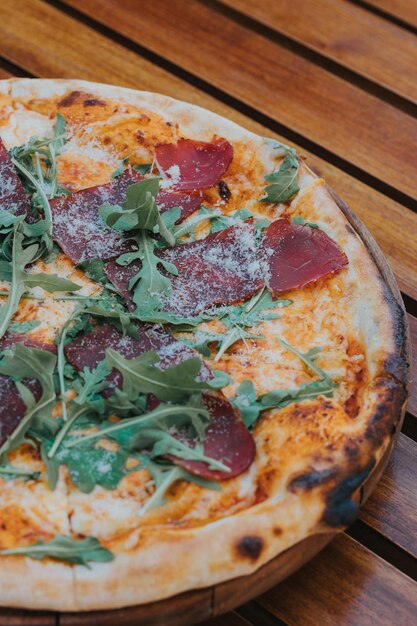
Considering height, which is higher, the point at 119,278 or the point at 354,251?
the point at 354,251

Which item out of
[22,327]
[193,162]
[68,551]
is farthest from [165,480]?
[193,162]

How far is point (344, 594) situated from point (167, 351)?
81 cm

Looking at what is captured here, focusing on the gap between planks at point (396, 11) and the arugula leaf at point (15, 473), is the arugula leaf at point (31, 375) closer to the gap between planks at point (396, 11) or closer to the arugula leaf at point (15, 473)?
the arugula leaf at point (15, 473)

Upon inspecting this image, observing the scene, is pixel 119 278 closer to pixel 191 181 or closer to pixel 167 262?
pixel 167 262

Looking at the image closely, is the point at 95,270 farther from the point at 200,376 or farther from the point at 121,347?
the point at 200,376

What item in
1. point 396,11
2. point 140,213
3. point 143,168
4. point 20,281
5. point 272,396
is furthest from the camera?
point 396,11

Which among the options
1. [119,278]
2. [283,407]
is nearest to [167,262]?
[119,278]

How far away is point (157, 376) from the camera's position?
2.38m

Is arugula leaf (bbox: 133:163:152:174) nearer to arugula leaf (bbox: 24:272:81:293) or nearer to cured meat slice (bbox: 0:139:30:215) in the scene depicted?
cured meat slice (bbox: 0:139:30:215)

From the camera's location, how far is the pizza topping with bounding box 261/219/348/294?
285 centimetres

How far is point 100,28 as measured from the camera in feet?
14.1

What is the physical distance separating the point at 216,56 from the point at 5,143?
139cm

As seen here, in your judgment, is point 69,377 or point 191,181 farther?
point 191,181

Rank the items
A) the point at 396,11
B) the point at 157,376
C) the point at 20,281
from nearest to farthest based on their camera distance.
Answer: the point at 157,376
the point at 20,281
the point at 396,11
